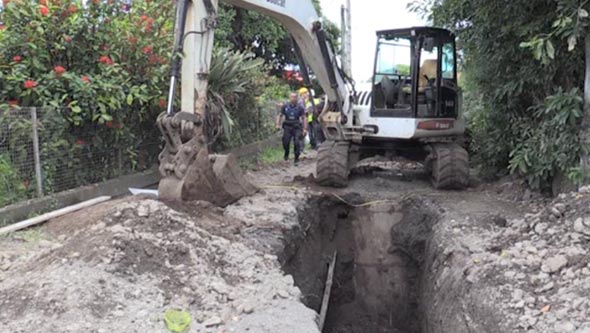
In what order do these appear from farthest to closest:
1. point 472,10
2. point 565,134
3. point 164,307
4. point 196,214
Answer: point 472,10
point 565,134
point 196,214
point 164,307

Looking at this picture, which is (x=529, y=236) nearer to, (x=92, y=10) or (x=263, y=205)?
(x=263, y=205)

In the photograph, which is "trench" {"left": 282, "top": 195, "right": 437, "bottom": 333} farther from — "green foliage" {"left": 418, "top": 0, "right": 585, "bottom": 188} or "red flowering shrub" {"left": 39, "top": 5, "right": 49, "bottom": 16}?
"red flowering shrub" {"left": 39, "top": 5, "right": 49, "bottom": 16}

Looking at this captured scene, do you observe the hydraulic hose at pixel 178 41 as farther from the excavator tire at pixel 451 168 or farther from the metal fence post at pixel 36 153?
the excavator tire at pixel 451 168

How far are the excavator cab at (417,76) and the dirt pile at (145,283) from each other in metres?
4.53

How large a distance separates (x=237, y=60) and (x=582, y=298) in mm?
7059

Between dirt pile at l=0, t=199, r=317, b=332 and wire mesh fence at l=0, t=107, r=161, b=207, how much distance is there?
1625 mm

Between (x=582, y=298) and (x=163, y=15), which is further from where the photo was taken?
(x=163, y=15)

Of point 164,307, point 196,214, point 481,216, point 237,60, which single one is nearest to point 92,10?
point 237,60

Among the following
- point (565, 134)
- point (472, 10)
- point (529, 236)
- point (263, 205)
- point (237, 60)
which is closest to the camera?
point (529, 236)

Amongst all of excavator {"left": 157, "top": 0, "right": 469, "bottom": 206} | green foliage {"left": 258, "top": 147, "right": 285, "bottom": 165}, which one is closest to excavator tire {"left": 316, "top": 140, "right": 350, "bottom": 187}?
excavator {"left": 157, "top": 0, "right": 469, "bottom": 206}

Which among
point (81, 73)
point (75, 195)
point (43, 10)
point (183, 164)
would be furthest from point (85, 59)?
point (183, 164)

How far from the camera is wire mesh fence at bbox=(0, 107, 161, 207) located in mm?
6383

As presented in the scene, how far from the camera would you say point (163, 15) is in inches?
353

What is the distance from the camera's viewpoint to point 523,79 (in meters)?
7.61
